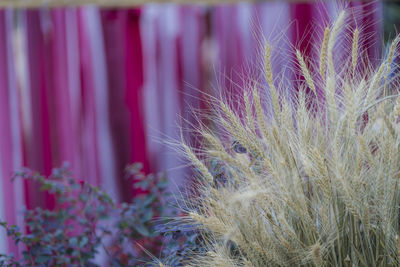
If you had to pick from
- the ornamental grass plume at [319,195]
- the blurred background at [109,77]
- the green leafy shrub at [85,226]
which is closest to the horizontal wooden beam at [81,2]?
the blurred background at [109,77]

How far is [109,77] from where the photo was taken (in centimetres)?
383

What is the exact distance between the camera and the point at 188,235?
2162 millimetres

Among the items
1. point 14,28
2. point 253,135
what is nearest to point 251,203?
point 253,135

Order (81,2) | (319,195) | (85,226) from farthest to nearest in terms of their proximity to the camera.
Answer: (81,2) → (85,226) → (319,195)

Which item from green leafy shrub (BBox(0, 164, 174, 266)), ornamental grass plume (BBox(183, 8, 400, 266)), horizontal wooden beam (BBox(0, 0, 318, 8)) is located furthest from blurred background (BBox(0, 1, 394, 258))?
ornamental grass plume (BBox(183, 8, 400, 266))

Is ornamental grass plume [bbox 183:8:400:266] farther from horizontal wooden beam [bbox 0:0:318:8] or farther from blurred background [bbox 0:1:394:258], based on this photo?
horizontal wooden beam [bbox 0:0:318:8]

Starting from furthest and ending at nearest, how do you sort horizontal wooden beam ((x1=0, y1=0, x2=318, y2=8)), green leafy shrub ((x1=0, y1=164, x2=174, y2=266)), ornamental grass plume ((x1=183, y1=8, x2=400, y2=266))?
horizontal wooden beam ((x1=0, y1=0, x2=318, y2=8)) → green leafy shrub ((x1=0, y1=164, x2=174, y2=266)) → ornamental grass plume ((x1=183, y1=8, x2=400, y2=266))

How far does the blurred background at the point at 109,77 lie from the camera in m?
3.69

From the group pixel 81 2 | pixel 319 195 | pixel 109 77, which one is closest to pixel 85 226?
pixel 319 195

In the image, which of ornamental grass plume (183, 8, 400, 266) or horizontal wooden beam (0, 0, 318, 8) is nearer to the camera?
ornamental grass plume (183, 8, 400, 266)

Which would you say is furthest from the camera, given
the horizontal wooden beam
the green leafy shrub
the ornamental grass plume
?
the horizontal wooden beam

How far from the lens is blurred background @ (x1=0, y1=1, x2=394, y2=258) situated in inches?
145

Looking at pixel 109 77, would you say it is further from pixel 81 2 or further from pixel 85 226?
pixel 85 226

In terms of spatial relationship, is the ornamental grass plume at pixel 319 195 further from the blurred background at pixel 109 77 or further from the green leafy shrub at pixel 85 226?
the blurred background at pixel 109 77
